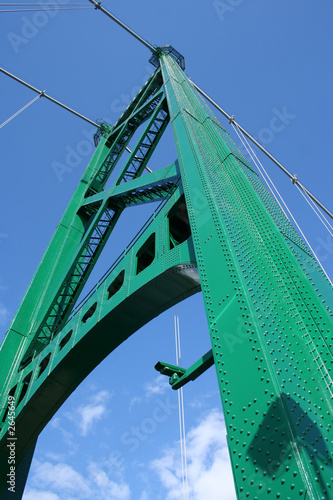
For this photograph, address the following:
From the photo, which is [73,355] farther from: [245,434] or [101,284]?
[245,434]

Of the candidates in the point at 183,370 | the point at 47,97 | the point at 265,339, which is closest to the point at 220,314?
the point at 265,339

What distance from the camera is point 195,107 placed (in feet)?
31.7

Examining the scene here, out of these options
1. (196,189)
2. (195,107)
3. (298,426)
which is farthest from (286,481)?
(195,107)

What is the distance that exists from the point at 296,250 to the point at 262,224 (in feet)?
1.83

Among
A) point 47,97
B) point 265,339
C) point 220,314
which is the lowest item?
point 265,339

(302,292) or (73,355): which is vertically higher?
(73,355)

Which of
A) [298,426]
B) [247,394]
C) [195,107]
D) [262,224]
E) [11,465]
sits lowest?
[298,426]

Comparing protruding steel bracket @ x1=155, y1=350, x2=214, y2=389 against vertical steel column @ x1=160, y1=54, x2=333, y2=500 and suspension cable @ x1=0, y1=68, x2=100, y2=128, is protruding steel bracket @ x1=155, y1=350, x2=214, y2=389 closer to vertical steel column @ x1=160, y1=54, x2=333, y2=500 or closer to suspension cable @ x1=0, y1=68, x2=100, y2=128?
vertical steel column @ x1=160, y1=54, x2=333, y2=500

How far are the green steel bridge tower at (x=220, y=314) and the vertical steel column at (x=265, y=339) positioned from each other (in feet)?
0.04

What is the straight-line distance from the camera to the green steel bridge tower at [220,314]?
2752 mm

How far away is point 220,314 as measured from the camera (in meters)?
3.88

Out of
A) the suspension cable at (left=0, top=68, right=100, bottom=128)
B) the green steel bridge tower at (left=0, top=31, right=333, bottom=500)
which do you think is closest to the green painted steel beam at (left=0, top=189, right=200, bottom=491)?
the green steel bridge tower at (left=0, top=31, right=333, bottom=500)

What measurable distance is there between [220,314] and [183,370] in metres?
1.49

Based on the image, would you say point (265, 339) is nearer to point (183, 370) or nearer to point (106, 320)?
point (183, 370)
